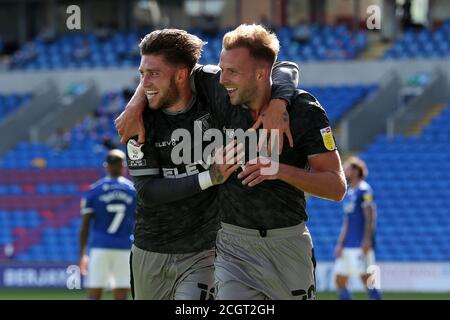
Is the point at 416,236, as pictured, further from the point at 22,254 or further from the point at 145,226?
the point at 145,226

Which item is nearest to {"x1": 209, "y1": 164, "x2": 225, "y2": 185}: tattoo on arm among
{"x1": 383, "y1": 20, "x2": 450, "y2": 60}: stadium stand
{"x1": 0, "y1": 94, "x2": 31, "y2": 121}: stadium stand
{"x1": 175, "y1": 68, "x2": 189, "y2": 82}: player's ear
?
{"x1": 175, "y1": 68, "x2": 189, "y2": 82}: player's ear

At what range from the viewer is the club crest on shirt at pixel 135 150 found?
608 cm

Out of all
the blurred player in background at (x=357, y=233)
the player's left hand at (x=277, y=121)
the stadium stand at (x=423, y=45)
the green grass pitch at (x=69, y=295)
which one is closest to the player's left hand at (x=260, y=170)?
the player's left hand at (x=277, y=121)

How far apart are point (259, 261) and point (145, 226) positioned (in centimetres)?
95

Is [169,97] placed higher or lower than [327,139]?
higher

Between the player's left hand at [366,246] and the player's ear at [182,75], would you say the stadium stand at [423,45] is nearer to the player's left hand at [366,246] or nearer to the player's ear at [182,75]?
the player's left hand at [366,246]

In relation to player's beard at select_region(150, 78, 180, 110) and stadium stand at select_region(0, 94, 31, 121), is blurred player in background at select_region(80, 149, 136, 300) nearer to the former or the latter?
player's beard at select_region(150, 78, 180, 110)

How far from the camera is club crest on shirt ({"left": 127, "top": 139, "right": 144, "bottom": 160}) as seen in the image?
6.08m

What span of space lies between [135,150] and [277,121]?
0.95m

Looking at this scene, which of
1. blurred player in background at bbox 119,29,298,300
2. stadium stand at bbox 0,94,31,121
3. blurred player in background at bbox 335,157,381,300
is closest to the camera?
blurred player in background at bbox 119,29,298,300

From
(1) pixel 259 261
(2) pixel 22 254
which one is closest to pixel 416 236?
(2) pixel 22 254

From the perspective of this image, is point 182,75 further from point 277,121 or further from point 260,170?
point 260,170

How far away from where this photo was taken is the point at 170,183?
19.5 feet

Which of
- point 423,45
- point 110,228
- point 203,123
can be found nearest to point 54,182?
point 423,45
